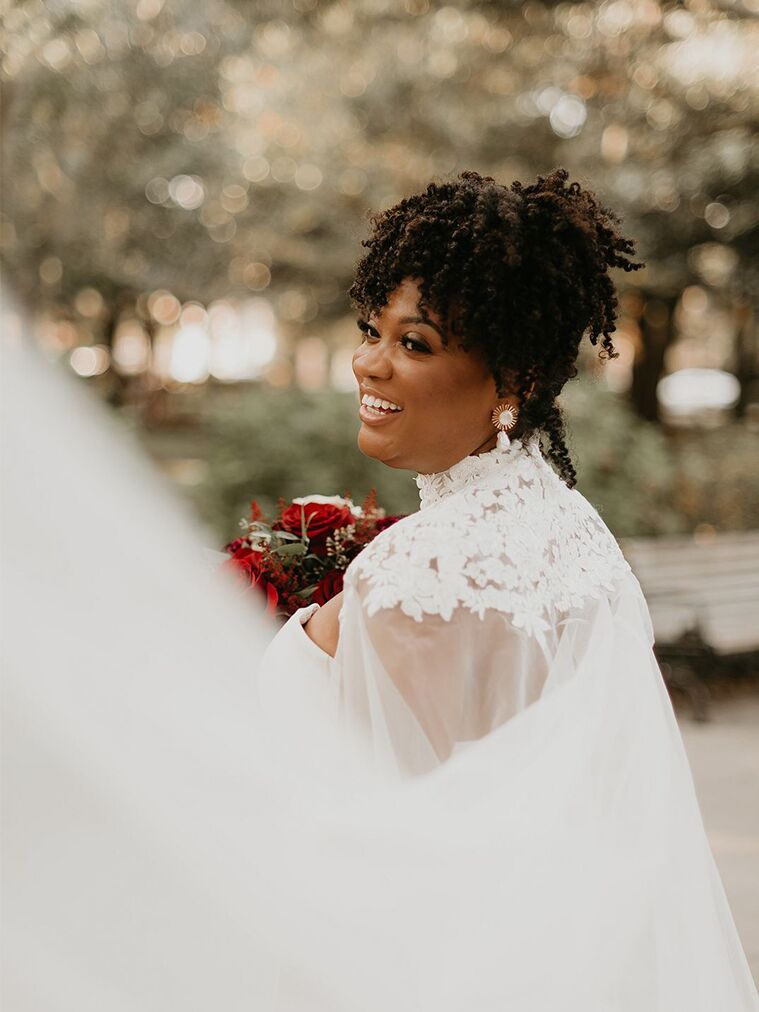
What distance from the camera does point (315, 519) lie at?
8.35 feet

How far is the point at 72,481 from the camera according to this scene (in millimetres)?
1492

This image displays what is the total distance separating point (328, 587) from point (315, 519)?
9.0 inches

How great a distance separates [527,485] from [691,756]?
4.33 meters

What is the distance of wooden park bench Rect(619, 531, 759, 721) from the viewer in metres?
6.70

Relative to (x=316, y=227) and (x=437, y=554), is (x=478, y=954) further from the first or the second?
(x=316, y=227)

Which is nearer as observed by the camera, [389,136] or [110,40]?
[110,40]

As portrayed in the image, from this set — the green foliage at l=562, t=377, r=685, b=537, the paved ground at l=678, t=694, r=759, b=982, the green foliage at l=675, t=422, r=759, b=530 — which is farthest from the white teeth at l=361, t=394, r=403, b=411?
the green foliage at l=675, t=422, r=759, b=530

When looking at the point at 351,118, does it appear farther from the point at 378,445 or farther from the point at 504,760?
the point at 504,760

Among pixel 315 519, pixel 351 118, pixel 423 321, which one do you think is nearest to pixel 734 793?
pixel 315 519

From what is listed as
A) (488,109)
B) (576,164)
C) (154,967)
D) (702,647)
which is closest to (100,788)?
(154,967)

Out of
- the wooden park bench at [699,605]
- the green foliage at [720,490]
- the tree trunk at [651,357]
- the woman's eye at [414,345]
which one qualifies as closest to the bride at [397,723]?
the woman's eye at [414,345]

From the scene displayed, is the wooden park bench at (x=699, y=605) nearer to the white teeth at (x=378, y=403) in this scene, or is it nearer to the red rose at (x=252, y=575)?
the red rose at (x=252, y=575)

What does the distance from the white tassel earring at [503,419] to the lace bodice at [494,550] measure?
0.07 feet

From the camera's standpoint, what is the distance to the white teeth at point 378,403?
188 cm
